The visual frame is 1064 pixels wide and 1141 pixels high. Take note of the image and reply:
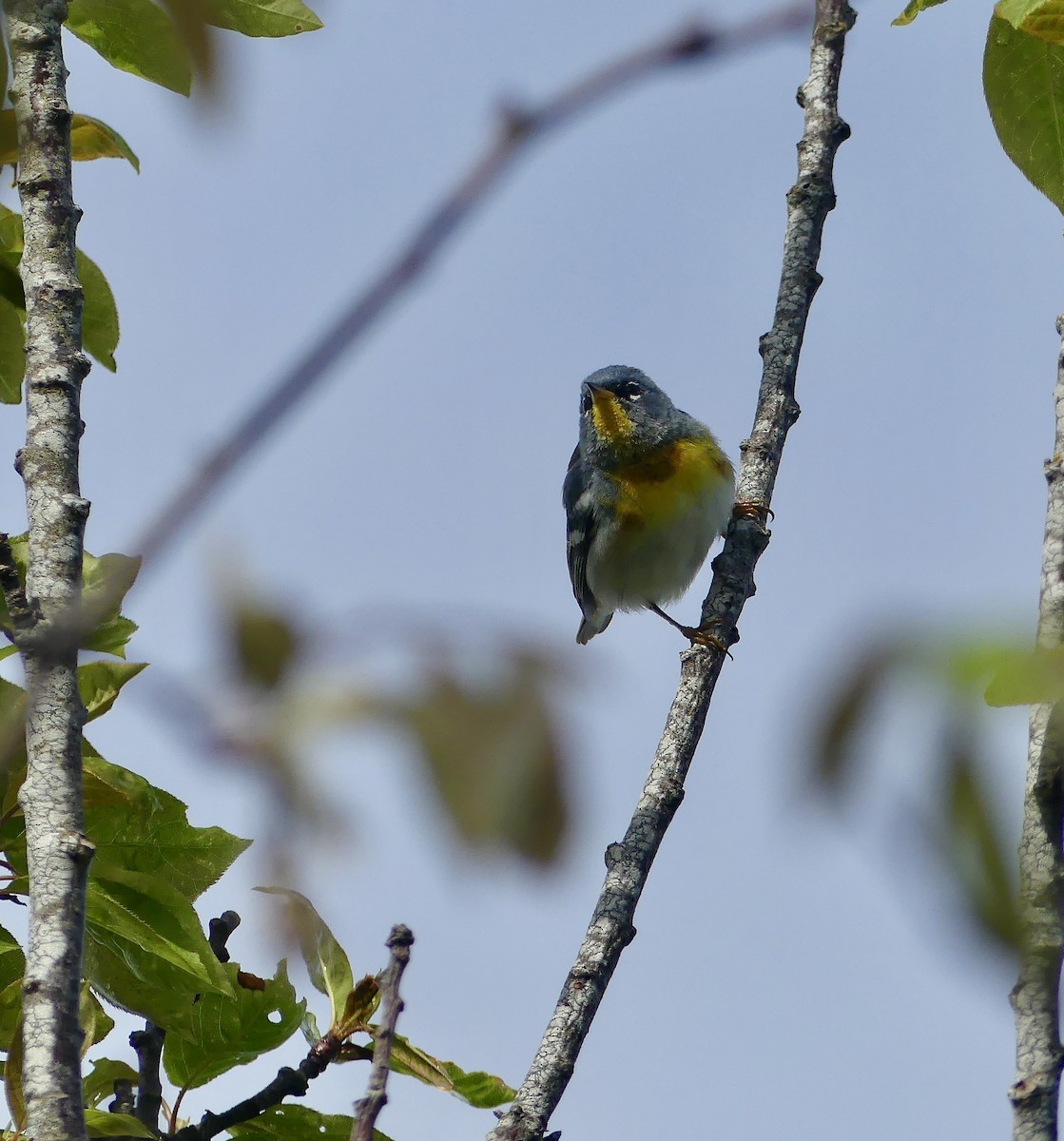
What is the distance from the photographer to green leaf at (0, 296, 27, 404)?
9.98ft

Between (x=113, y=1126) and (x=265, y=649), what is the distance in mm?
1950

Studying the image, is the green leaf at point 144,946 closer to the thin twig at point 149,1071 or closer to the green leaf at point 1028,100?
the thin twig at point 149,1071

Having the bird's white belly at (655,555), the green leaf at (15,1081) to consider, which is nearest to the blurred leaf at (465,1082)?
the green leaf at (15,1081)

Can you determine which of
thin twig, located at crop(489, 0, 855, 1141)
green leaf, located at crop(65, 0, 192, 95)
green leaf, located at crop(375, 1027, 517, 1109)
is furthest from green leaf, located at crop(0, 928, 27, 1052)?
green leaf, located at crop(65, 0, 192, 95)

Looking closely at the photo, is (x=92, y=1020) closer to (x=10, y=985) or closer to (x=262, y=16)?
(x=10, y=985)

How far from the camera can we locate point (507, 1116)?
2.34m

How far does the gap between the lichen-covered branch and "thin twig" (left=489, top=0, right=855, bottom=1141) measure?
831 millimetres

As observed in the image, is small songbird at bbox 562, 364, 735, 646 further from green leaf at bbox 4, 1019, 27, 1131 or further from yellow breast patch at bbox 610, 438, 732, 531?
green leaf at bbox 4, 1019, 27, 1131

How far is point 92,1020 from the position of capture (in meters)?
2.98

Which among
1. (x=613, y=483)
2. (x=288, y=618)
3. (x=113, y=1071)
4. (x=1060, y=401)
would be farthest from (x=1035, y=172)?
(x=613, y=483)

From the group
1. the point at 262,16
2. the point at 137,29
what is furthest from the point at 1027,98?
the point at 137,29

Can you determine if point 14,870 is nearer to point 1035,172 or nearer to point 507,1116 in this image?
point 507,1116

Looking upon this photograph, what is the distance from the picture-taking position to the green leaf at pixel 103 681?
9.34 feet

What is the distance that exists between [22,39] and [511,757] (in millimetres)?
2209
